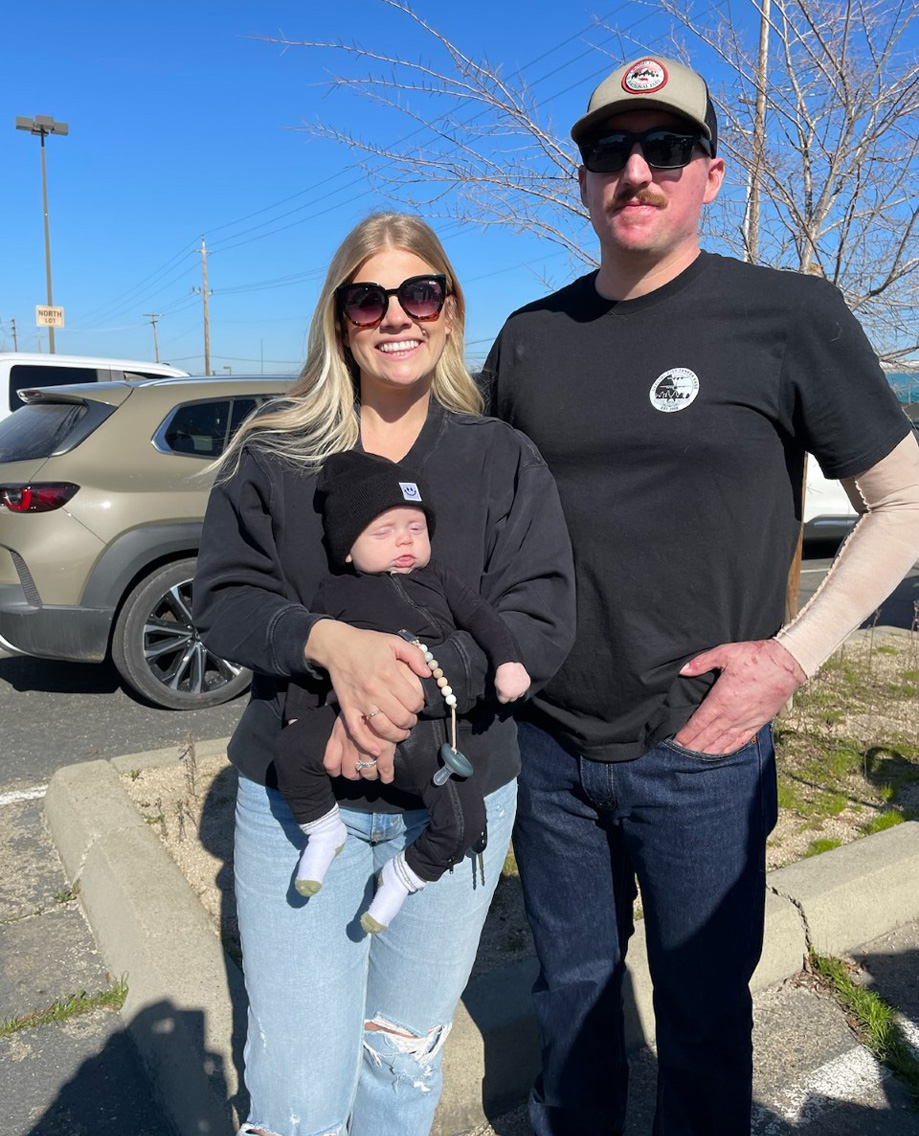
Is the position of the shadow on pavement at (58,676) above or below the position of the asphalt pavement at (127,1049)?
below

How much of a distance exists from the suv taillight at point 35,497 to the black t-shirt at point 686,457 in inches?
165

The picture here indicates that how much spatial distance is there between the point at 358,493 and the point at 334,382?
37 cm

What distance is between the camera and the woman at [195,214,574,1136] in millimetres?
1771

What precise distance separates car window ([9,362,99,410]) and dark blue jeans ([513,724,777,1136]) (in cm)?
828

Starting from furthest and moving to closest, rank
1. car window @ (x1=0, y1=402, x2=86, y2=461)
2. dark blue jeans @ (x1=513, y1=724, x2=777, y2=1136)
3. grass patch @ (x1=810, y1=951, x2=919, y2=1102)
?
1. car window @ (x1=0, y1=402, x2=86, y2=461)
2. grass patch @ (x1=810, y1=951, x2=919, y2=1102)
3. dark blue jeans @ (x1=513, y1=724, x2=777, y2=1136)

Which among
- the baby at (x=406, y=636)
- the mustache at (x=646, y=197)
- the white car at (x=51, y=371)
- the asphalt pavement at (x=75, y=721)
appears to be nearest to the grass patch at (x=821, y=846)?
the baby at (x=406, y=636)

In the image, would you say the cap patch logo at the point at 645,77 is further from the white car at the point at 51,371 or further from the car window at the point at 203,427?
the white car at the point at 51,371

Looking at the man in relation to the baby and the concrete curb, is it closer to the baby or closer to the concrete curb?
the baby

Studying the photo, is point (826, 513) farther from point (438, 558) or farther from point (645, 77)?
point (438, 558)

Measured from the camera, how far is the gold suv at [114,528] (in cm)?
555

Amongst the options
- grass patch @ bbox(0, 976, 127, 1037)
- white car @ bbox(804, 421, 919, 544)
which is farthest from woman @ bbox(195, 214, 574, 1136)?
white car @ bbox(804, 421, 919, 544)

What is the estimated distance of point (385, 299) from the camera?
6.51 ft

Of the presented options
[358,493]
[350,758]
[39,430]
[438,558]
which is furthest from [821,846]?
[39,430]

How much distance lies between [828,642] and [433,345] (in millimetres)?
1017
